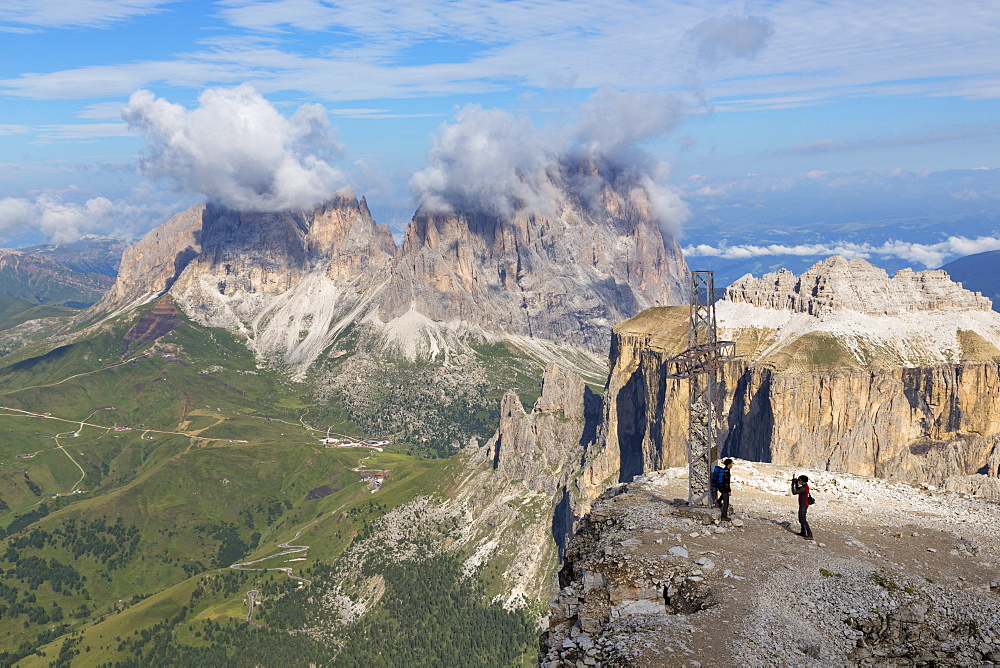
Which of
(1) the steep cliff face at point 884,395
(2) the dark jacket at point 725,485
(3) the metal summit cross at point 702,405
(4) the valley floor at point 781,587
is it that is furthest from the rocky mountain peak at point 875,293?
(2) the dark jacket at point 725,485

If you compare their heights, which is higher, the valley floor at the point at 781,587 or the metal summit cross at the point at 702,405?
the metal summit cross at the point at 702,405

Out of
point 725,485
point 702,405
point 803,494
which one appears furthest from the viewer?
point 702,405

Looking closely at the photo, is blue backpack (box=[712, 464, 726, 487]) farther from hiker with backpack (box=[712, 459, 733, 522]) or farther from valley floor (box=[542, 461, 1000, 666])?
valley floor (box=[542, 461, 1000, 666])

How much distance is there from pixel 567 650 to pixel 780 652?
38.5 feet

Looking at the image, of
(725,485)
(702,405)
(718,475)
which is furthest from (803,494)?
(702,405)

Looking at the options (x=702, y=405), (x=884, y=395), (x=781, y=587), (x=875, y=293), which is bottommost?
(x=884, y=395)

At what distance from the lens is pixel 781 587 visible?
48.5 metres

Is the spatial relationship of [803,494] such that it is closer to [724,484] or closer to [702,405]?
[724,484]

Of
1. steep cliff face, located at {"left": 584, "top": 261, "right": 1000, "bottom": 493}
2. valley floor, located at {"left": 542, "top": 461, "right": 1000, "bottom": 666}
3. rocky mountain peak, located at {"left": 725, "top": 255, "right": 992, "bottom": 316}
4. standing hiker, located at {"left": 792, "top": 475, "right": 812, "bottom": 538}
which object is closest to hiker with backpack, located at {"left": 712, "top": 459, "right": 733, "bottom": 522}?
valley floor, located at {"left": 542, "top": 461, "right": 1000, "bottom": 666}

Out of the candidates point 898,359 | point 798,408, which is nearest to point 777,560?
point 798,408

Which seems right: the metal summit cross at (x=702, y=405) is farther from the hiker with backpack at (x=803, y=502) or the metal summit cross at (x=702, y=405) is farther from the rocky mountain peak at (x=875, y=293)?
the rocky mountain peak at (x=875, y=293)

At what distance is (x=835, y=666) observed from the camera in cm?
4059

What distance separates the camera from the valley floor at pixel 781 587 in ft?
137

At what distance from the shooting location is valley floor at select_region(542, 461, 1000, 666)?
41.6m
